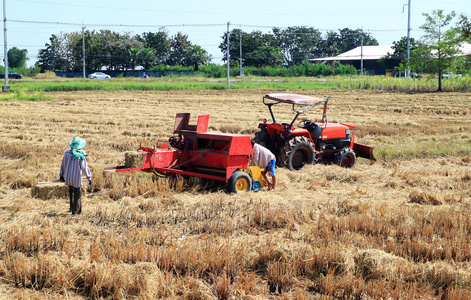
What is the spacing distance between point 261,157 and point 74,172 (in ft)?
11.6

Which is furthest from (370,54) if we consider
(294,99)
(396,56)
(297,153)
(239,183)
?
(239,183)

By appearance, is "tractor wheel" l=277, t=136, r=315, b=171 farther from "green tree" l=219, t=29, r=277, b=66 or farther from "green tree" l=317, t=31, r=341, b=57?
"green tree" l=317, t=31, r=341, b=57

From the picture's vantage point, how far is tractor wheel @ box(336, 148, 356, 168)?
11680 mm

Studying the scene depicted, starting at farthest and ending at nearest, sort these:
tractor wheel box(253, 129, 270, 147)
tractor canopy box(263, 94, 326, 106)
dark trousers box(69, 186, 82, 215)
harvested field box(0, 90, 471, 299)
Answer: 1. tractor wheel box(253, 129, 270, 147)
2. tractor canopy box(263, 94, 326, 106)
3. dark trousers box(69, 186, 82, 215)
4. harvested field box(0, 90, 471, 299)

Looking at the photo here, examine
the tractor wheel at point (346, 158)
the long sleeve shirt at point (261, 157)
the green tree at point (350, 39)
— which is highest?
the green tree at point (350, 39)

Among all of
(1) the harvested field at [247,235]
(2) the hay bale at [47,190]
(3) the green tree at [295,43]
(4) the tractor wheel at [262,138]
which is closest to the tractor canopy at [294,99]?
(4) the tractor wheel at [262,138]

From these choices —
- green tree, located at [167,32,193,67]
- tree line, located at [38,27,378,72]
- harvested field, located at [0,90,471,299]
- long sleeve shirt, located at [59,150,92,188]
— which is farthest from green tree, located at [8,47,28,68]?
long sleeve shirt, located at [59,150,92,188]

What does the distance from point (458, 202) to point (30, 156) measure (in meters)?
9.94

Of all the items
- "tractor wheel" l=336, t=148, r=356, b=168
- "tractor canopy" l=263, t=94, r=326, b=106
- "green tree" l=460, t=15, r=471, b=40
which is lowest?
"tractor wheel" l=336, t=148, r=356, b=168

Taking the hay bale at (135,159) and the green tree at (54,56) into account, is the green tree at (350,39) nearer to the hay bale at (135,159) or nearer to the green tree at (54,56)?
the green tree at (54,56)

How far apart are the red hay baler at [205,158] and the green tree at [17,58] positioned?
321 ft

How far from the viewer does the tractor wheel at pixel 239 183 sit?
8.89 metres

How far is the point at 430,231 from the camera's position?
20.8ft

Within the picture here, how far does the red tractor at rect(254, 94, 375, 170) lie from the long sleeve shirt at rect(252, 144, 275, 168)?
1367mm
